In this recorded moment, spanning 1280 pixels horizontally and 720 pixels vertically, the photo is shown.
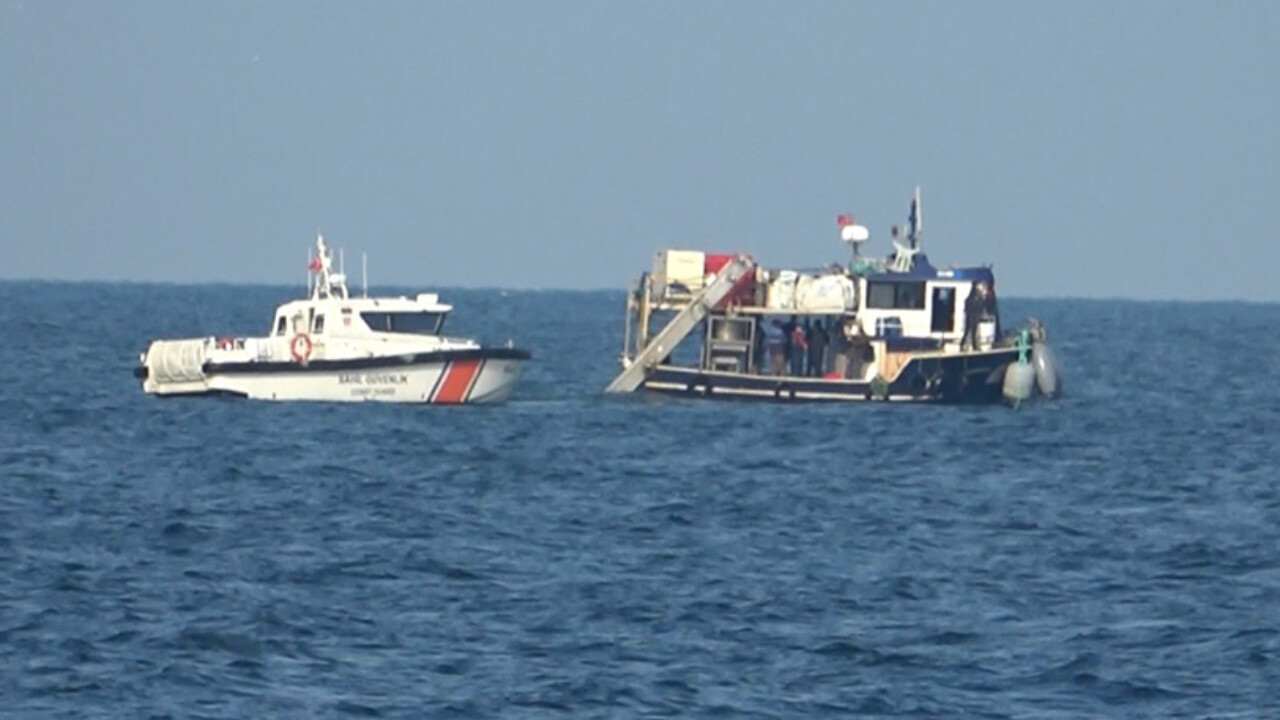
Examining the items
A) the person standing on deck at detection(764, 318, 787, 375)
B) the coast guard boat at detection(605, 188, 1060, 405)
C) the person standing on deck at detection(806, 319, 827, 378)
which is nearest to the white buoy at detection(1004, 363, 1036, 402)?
the coast guard boat at detection(605, 188, 1060, 405)

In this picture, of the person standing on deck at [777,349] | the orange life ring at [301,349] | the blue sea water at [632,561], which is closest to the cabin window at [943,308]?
the blue sea water at [632,561]

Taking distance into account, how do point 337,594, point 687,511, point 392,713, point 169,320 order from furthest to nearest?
point 169,320
point 687,511
point 337,594
point 392,713

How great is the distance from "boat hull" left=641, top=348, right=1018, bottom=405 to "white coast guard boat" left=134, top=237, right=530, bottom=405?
4.21m

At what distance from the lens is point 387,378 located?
56812 millimetres

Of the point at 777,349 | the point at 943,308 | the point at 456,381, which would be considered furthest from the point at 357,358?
the point at 943,308

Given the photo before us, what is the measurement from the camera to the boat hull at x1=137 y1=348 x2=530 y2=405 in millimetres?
56625

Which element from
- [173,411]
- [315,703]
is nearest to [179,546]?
[315,703]

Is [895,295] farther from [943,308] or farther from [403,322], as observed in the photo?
[403,322]

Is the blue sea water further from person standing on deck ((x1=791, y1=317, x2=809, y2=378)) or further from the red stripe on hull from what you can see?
person standing on deck ((x1=791, y1=317, x2=809, y2=378))

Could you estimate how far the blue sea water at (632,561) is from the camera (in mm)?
26719

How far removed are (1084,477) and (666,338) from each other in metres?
14.8

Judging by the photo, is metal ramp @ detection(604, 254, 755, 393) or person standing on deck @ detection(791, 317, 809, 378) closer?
metal ramp @ detection(604, 254, 755, 393)

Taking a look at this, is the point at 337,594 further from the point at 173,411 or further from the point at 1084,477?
the point at 173,411

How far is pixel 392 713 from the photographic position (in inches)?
998
